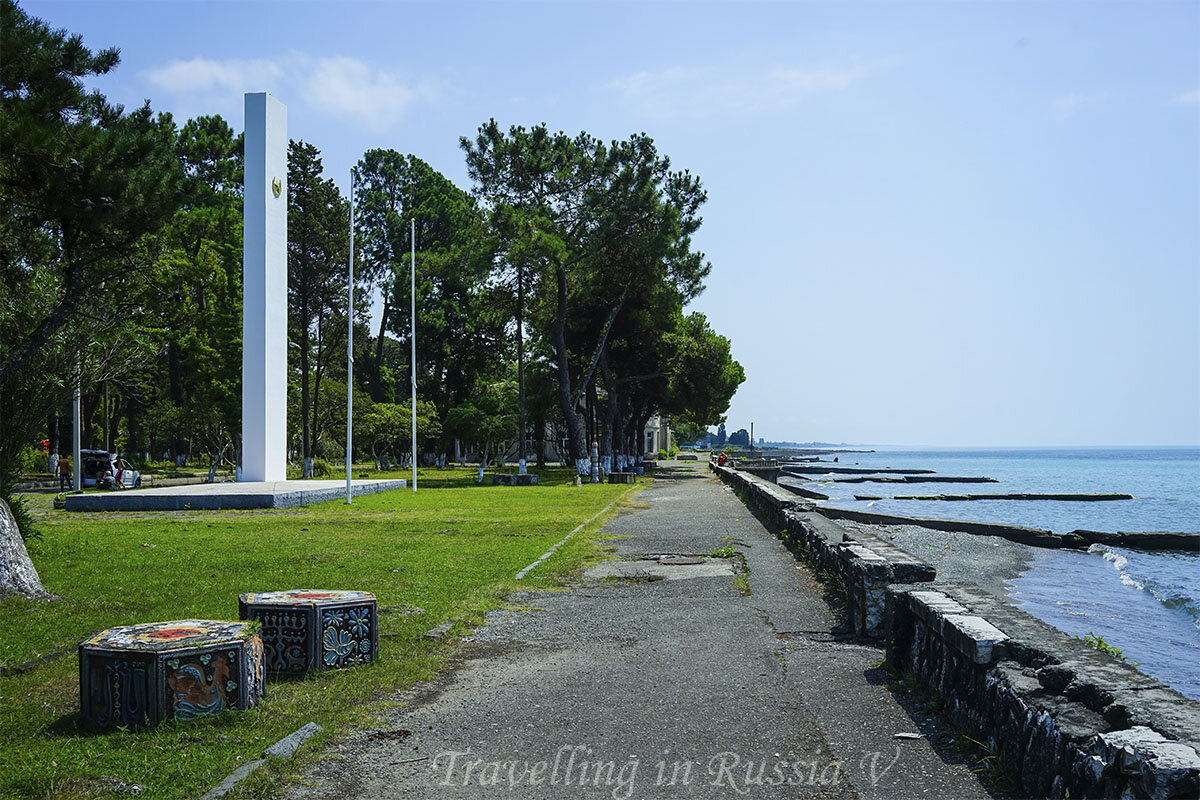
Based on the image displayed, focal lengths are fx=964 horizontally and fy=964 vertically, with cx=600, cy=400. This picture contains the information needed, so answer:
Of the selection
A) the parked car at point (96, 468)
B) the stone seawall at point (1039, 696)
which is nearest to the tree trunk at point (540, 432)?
the parked car at point (96, 468)

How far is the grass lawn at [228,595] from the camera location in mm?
4520

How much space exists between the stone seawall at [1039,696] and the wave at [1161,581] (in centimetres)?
986

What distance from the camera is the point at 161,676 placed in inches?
194

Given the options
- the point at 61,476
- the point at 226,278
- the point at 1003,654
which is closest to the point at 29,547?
the point at 1003,654

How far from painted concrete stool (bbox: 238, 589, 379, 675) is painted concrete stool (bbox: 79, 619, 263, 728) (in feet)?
2.97

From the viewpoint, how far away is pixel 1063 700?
4094mm

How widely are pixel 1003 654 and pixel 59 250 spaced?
1162 cm

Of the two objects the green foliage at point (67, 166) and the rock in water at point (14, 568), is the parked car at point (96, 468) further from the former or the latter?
the rock in water at point (14, 568)

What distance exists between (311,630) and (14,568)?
441cm

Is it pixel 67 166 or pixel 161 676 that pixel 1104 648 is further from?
pixel 67 166

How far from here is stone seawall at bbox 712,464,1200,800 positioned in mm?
3293

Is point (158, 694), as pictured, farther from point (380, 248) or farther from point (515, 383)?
point (380, 248)

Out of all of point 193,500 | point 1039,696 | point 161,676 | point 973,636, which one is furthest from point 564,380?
point 1039,696

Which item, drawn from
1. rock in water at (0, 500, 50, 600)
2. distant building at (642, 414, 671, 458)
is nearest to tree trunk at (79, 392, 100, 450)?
rock in water at (0, 500, 50, 600)
